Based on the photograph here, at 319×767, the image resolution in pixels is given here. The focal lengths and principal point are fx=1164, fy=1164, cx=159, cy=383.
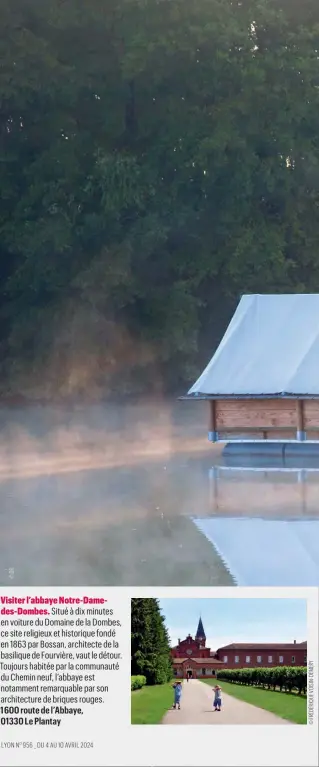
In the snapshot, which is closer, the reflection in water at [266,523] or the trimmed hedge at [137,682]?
the trimmed hedge at [137,682]

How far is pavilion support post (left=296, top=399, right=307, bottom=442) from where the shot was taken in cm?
774

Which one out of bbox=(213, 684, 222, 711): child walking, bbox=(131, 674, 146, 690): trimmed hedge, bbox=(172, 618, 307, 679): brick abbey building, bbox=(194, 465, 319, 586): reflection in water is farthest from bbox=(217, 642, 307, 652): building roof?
bbox=(194, 465, 319, 586): reflection in water

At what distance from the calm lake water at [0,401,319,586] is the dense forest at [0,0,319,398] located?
660 cm

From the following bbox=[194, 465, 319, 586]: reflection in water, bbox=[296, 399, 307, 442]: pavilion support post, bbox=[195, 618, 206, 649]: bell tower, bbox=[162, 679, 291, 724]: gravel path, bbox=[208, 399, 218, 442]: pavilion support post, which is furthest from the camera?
bbox=[208, 399, 218, 442]: pavilion support post

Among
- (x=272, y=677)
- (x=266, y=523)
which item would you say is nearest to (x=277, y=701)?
(x=272, y=677)

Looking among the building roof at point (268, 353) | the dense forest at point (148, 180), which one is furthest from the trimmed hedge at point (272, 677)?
the dense forest at point (148, 180)

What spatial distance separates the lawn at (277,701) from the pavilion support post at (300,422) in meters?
4.45

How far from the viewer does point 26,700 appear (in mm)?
3387

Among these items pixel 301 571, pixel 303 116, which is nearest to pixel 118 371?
pixel 303 116

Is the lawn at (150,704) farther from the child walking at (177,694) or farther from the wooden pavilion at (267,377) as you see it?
the wooden pavilion at (267,377)

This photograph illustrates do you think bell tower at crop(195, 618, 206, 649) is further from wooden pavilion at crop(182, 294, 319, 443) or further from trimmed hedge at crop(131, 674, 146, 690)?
wooden pavilion at crop(182, 294, 319, 443)

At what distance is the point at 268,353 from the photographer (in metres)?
8.11

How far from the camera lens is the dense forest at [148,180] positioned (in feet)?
51.6

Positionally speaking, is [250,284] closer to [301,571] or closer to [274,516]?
[274,516]
